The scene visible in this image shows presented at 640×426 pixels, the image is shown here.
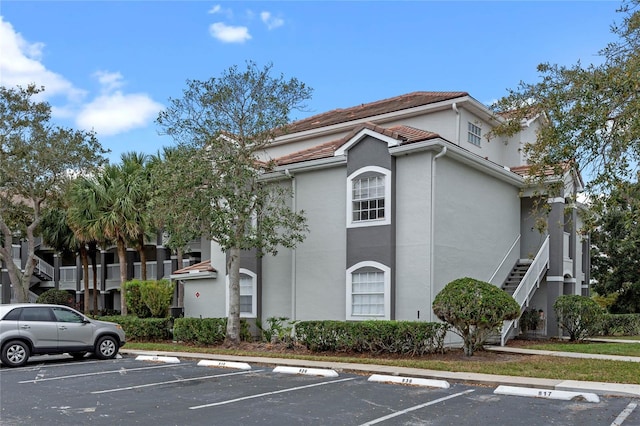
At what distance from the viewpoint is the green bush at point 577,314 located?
20.9 m

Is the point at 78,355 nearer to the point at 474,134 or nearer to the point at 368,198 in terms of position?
the point at 368,198

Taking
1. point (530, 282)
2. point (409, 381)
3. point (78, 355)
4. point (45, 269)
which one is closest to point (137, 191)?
point (78, 355)

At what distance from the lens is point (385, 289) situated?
1909 cm

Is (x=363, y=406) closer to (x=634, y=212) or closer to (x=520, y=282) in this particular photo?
(x=634, y=212)

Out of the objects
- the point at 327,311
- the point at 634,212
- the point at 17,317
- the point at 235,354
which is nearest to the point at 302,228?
the point at 327,311

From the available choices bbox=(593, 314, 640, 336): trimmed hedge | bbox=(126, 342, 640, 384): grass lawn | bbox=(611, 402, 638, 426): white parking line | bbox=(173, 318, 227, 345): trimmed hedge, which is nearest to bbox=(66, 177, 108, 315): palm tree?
bbox=(173, 318, 227, 345): trimmed hedge

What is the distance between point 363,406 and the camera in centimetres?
1044

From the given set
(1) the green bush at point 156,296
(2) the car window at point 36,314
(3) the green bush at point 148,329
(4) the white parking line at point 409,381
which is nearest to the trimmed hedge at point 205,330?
(3) the green bush at point 148,329

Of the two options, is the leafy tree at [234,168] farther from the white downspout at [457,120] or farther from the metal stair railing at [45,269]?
the metal stair railing at [45,269]

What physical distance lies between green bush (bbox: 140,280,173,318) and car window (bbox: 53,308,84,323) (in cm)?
774

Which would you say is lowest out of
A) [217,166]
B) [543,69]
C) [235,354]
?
[235,354]

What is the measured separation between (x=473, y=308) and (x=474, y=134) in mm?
8534

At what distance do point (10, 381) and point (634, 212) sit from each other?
13.8 m

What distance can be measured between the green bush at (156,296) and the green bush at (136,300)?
0.42 m
